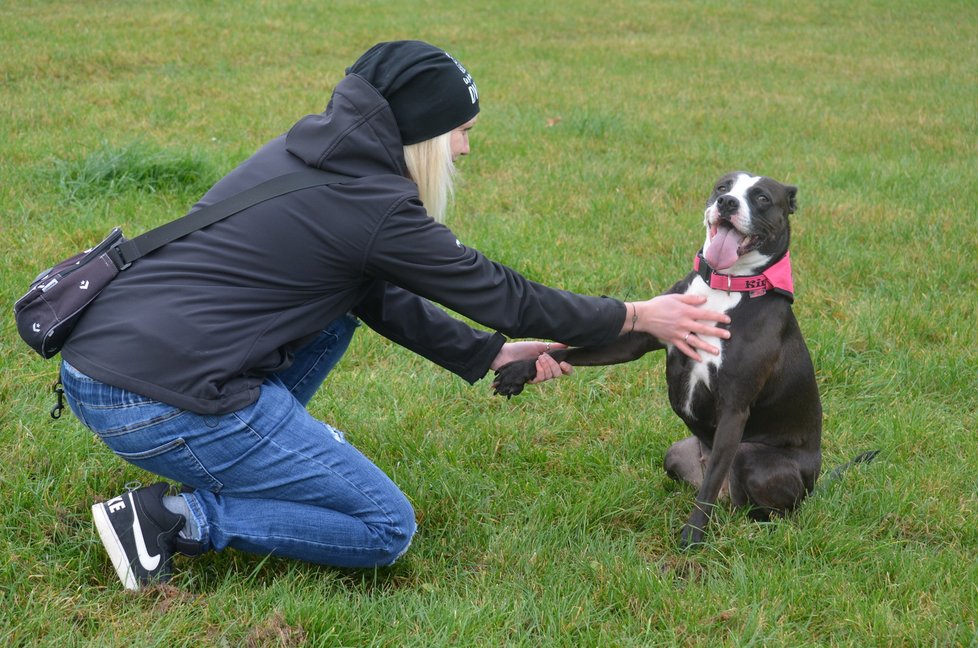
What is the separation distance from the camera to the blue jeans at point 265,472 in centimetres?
285

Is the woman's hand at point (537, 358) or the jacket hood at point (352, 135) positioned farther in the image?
the woman's hand at point (537, 358)

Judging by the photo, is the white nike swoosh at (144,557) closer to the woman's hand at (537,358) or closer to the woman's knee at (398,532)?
the woman's knee at (398,532)

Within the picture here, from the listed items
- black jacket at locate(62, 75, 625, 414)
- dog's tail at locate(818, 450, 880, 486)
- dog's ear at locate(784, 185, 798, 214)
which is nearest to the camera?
black jacket at locate(62, 75, 625, 414)

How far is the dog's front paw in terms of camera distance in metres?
3.56

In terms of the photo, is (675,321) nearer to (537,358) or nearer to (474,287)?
(537,358)

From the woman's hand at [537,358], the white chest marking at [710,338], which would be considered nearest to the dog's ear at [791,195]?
the white chest marking at [710,338]

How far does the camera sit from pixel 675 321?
333cm

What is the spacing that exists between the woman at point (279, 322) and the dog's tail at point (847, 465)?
1.29 metres

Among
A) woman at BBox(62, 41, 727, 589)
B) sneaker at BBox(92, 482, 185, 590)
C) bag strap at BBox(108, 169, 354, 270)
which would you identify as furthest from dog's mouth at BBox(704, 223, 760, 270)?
sneaker at BBox(92, 482, 185, 590)

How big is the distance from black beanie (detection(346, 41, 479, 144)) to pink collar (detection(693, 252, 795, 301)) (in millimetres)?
1022

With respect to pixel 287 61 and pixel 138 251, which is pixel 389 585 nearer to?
pixel 138 251

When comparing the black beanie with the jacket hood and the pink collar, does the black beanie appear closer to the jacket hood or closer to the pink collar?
the jacket hood

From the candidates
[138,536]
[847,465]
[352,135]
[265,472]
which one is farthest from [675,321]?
[138,536]

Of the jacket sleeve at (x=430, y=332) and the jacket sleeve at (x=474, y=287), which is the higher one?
the jacket sleeve at (x=474, y=287)
